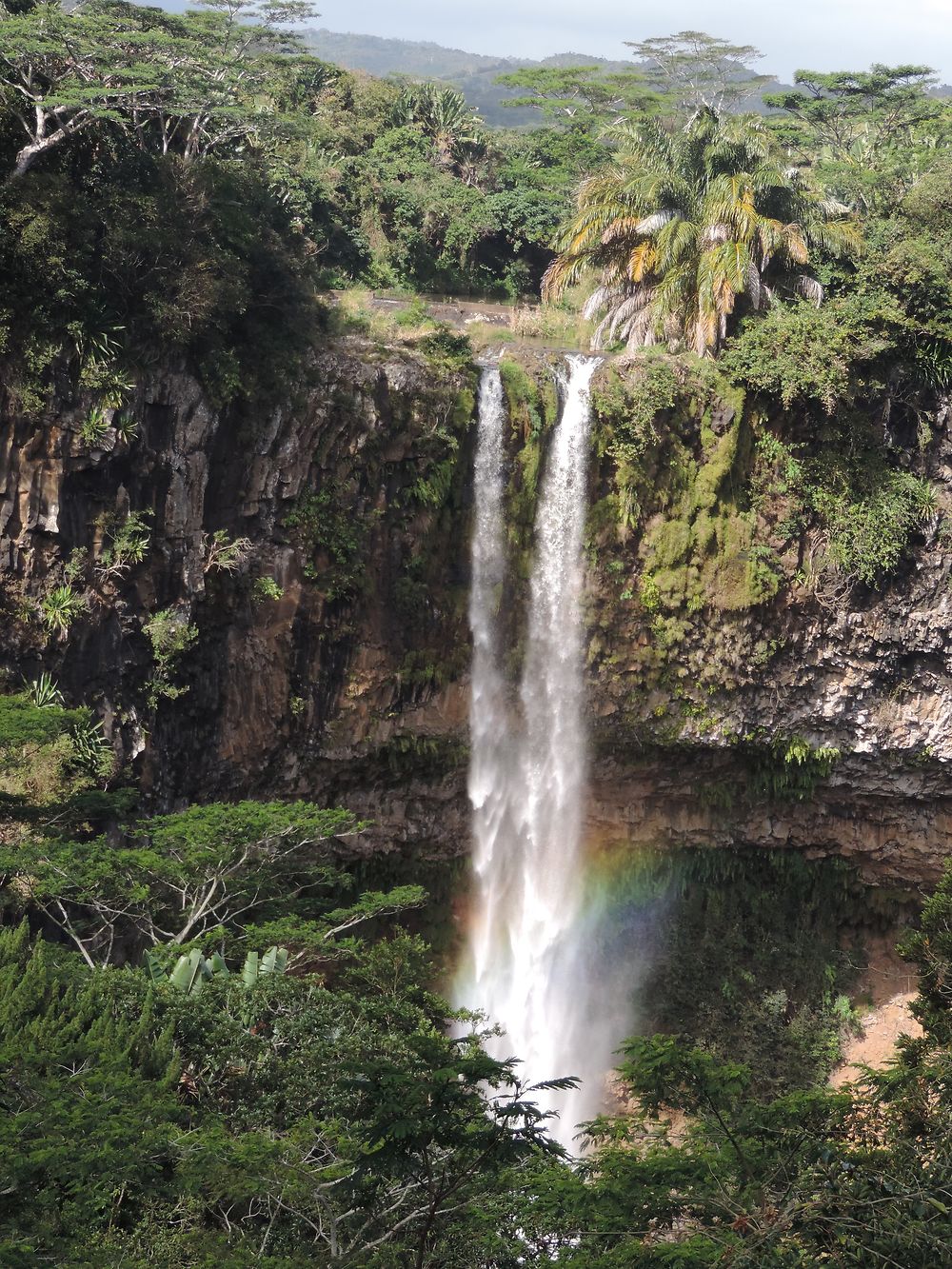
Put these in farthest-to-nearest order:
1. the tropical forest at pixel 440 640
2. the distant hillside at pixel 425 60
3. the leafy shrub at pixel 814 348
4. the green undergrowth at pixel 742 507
Result: the distant hillside at pixel 425 60 → the green undergrowth at pixel 742 507 → the leafy shrub at pixel 814 348 → the tropical forest at pixel 440 640

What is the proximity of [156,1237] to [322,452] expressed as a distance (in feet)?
34.0

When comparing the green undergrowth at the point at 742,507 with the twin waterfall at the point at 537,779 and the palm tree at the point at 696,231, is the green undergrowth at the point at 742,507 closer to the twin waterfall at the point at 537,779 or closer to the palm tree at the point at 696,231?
the twin waterfall at the point at 537,779

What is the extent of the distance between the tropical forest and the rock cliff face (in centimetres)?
6

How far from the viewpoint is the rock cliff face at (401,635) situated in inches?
639

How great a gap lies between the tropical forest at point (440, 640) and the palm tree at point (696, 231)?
0.07m

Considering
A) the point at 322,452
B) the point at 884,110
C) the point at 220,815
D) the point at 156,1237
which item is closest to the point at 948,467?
the point at 322,452

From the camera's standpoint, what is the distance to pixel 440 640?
19.0 meters

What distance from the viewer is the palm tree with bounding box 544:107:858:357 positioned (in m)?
19.4

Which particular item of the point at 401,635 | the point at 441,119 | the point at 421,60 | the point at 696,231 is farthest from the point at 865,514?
the point at 421,60

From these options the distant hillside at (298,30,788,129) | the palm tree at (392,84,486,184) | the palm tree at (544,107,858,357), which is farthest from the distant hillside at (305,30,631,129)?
the palm tree at (544,107,858,357)

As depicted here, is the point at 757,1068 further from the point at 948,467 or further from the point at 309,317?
the point at 309,317

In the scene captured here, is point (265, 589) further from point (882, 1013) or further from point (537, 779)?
point (882, 1013)

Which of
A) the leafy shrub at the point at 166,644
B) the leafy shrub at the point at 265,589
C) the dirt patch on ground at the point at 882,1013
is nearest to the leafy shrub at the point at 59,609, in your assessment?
the leafy shrub at the point at 166,644

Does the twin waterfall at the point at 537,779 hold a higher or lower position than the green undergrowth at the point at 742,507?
lower
